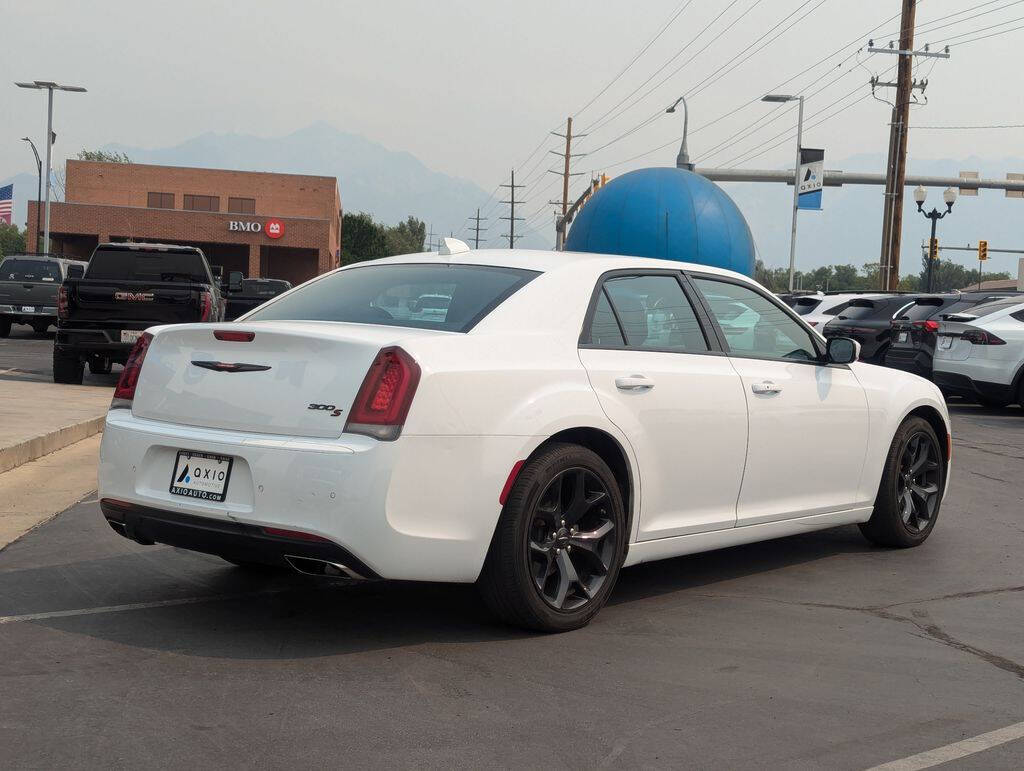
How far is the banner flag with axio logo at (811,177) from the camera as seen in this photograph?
4072cm

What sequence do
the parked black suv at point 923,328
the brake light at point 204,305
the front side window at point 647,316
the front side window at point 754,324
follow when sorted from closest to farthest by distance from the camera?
the front side window at point 647,316, the front side window at point 754,324, the brake light at point 204,305, the parked black suv at point 923,328

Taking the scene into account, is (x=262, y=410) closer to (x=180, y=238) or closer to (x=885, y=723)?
(x=885, y=723)

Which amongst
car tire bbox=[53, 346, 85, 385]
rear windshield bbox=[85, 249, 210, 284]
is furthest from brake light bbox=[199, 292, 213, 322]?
car tire bbox=[53, 346, 85, 385]

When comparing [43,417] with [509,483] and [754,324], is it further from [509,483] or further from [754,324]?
[509,483]

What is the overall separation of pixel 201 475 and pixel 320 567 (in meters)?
0.62

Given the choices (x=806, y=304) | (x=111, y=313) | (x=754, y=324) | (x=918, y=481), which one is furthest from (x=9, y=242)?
(x=754, y=324)

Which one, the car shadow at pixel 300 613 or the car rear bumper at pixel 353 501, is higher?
the car rear bumper at pixel 353 501

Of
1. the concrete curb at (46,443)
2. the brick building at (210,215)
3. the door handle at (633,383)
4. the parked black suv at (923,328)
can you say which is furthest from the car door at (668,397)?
the brick building at (210,215)

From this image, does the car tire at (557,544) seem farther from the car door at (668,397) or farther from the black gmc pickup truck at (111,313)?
the black gmc pickup truck at (111,313)

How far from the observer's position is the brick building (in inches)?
2452

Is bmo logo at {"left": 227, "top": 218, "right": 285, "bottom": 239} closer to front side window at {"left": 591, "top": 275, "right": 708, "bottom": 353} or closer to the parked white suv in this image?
the parked white suv

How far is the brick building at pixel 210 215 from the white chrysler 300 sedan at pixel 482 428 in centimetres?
5433

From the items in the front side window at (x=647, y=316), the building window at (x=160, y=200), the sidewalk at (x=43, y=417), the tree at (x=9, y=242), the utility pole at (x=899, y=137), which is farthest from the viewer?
the tree at (x=9, y=242)

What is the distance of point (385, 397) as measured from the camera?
453cm
